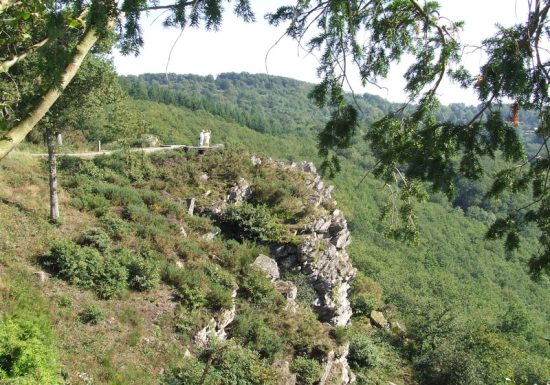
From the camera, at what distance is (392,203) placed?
533cm

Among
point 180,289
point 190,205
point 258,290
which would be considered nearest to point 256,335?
point 258,290

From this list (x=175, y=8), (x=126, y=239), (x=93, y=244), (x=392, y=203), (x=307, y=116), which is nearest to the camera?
(x=175, y=8)

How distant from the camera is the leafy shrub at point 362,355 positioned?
17469 mm

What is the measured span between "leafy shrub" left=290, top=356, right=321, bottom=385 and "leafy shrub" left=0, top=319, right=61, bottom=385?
7184 millimetres

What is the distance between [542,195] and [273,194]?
623 inches

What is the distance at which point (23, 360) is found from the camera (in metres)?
7.25

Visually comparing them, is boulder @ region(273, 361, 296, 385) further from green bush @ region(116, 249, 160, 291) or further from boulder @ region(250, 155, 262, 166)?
boulder @ region(250, 155, 262, 166)

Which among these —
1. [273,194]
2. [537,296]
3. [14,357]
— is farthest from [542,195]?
[537,296]

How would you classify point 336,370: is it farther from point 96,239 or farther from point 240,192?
point 96,239

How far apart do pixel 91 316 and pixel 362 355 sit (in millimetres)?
10675

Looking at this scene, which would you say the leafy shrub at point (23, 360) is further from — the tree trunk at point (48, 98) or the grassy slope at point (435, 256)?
the grassy slope at point (435, 256)

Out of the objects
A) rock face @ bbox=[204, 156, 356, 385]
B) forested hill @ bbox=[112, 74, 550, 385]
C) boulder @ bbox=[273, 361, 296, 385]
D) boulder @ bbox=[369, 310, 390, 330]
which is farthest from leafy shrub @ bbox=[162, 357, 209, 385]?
boulder @ bbox=[369, 310, 390, 330]

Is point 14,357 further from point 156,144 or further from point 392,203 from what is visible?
point 156,144

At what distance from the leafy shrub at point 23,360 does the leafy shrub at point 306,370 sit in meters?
7.18
